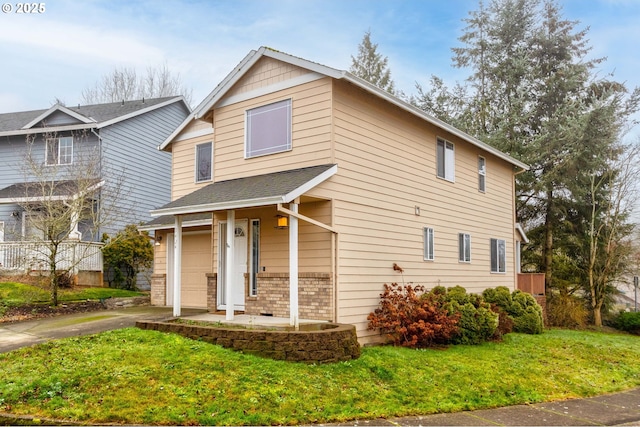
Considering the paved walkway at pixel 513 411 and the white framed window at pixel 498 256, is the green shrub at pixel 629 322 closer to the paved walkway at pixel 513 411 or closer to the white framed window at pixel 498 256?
the white framed window at pixel 498 256

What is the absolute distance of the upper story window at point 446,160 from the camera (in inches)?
610

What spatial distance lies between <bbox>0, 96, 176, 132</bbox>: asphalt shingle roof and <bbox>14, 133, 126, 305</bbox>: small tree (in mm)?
1548

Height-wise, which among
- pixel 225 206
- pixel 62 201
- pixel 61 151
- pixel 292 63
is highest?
pixel 292 63

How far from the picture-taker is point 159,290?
16438mm

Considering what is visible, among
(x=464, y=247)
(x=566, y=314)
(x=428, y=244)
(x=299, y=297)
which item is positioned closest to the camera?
(x=299, y=297)

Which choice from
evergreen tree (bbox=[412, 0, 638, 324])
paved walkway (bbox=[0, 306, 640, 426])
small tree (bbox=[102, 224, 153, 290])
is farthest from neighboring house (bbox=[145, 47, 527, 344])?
evergreen tree (bbox=[412, 0, 638, 324])

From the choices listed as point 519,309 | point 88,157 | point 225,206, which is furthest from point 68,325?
point 519,309

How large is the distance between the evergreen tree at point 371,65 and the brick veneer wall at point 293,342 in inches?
1152

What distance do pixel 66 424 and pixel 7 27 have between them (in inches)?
496

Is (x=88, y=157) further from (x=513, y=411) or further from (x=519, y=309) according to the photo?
(x=513, y=411)

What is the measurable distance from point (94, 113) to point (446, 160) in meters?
16.7

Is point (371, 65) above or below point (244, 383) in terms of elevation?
above

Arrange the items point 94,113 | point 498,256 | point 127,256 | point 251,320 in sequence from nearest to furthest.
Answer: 1. point 251,320
2. point 498,256
3. point 127,256
4. point 94,113

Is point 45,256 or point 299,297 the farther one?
point 45,256
